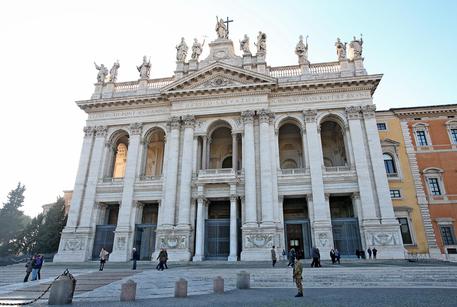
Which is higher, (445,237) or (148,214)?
(148,214)

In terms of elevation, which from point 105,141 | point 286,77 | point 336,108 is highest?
point 286,77

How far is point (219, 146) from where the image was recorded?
30.3m

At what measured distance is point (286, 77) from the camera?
27672 millimetres

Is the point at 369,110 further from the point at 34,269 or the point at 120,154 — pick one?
the point at 34,269

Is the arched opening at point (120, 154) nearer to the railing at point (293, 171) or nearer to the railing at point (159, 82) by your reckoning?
the railing at point (159, 82)

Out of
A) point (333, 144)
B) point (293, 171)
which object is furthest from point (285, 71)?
point (293, 171)

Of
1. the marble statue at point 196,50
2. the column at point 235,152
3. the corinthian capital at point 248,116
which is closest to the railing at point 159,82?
the marble statue at point 196,50

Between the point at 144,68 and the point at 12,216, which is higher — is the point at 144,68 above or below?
above

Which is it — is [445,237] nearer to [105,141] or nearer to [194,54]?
[194,54]

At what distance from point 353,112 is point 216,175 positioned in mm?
12858

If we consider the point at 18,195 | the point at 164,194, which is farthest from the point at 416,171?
the point at 18,195

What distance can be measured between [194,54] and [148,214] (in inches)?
642

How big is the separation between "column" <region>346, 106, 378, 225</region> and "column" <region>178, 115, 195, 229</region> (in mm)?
13589

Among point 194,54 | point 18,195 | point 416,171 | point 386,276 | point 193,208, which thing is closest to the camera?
point 386,276
